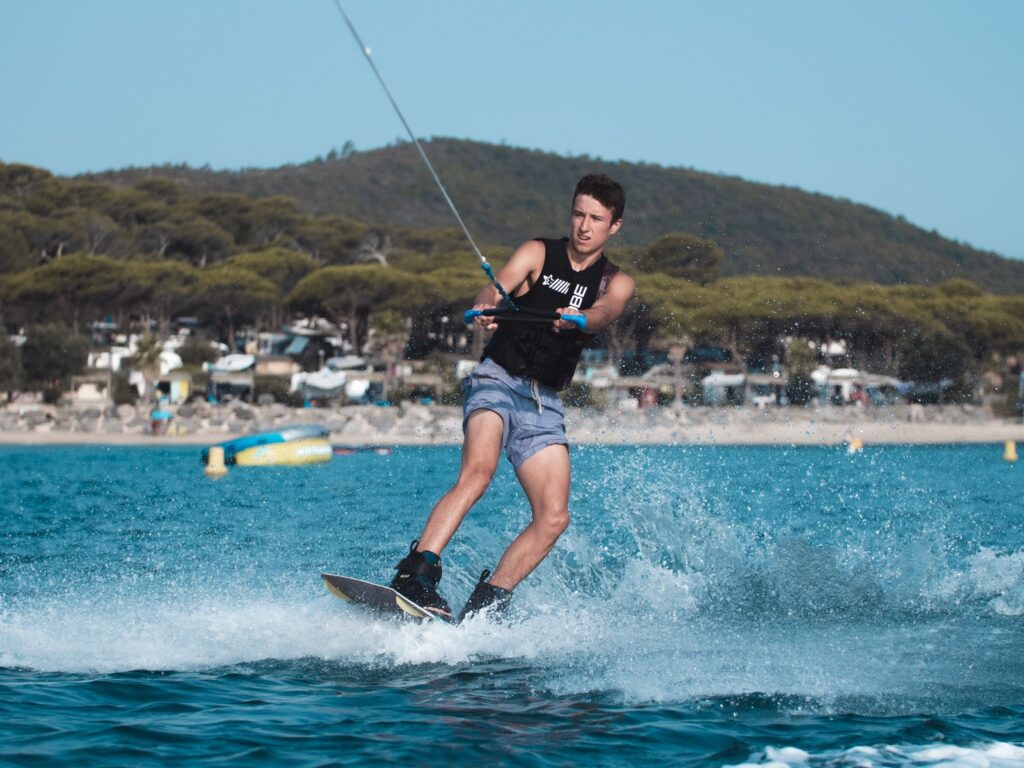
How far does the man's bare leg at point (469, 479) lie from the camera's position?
559cm

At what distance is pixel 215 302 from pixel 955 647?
61.3 metres

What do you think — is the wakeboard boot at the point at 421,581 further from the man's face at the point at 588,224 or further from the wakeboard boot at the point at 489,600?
the man's face at the point at 588,224

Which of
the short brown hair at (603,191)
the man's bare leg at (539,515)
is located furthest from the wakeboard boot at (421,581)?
the short brown hair at (603,191)

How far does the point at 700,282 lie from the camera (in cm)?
4862

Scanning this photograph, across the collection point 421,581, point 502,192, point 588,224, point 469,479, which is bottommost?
point 421,581

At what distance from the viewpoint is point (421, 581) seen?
215 inches

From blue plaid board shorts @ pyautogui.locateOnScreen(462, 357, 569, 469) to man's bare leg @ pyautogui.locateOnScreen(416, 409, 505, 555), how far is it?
5cm

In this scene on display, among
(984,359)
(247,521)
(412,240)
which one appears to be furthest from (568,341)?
(412,240)

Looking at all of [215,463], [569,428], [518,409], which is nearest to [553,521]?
[518,409]

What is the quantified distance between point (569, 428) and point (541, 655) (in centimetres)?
3191

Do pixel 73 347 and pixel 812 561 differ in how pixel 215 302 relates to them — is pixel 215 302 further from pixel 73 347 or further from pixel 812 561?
pixel 812 561

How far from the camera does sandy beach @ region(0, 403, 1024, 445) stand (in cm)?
3850

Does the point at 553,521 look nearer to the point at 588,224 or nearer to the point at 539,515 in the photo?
the point at 539,515

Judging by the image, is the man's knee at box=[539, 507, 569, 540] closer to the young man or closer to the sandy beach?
the young man
